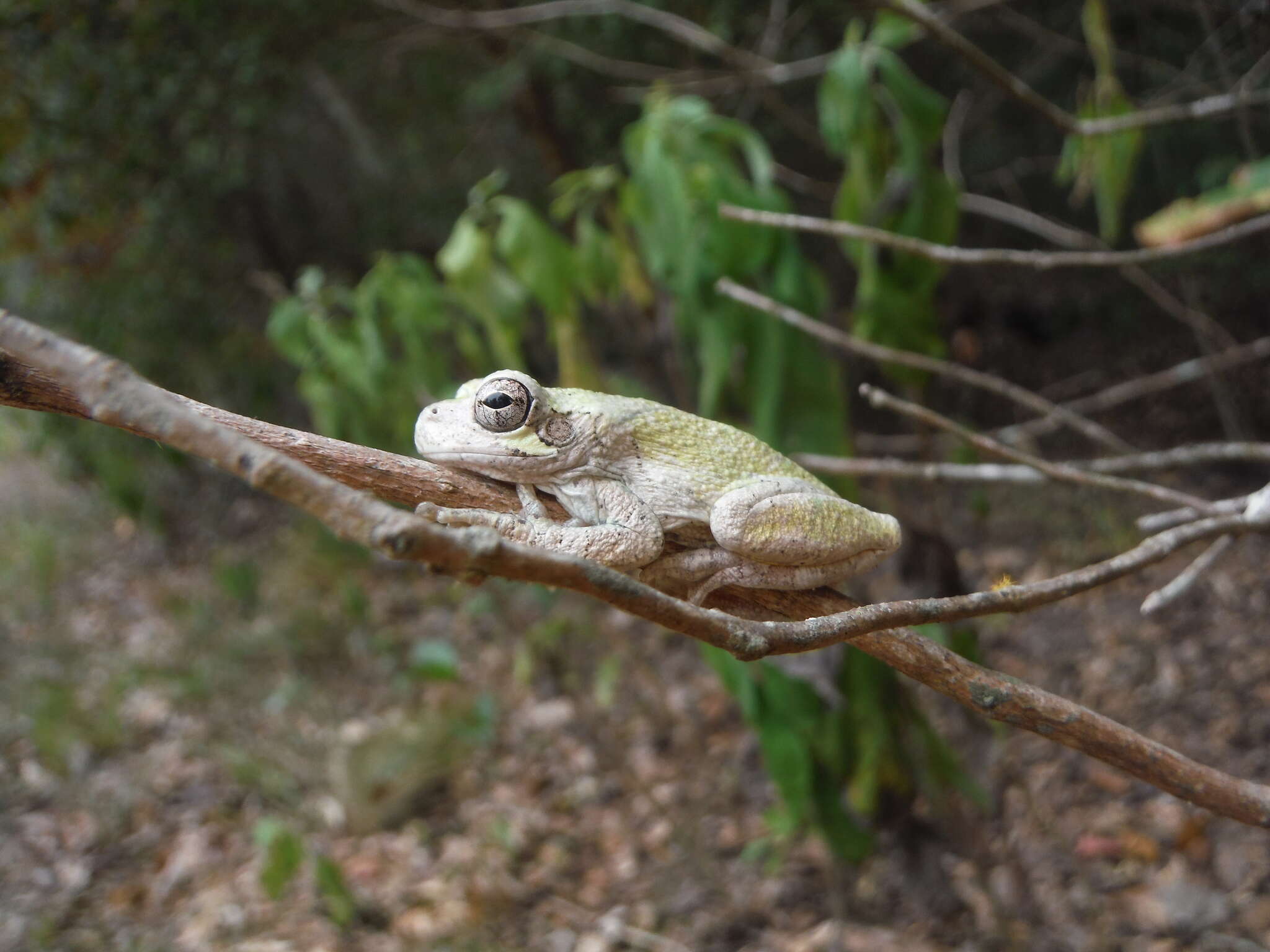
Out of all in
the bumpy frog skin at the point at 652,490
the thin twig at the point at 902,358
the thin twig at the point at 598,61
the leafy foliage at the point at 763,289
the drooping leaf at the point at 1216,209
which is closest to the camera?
the bumpy frog skin at the point at 652,490

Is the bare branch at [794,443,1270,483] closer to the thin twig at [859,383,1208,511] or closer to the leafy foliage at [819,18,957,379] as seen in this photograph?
the thin twig at [859,383,1208,511]

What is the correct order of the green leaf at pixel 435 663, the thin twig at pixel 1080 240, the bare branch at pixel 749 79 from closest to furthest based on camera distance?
the thin twig at pixel 1080 240
the bare branch at pixel 749 79
the green leaf at pixel 435 663

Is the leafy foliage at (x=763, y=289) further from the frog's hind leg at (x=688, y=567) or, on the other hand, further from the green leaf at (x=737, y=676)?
the frog's hind leg at (x=688, y=567)

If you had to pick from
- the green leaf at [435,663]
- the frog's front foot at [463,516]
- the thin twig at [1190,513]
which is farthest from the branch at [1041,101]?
the green leaf at [435,663]

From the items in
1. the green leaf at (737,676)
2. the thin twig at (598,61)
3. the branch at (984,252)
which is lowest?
the green leaf at (737,676)

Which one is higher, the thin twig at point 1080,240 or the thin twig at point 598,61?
the thin twig at point 598,61

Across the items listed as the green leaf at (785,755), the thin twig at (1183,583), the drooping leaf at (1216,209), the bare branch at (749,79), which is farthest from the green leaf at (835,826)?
the drooping leaf at (1216,209)

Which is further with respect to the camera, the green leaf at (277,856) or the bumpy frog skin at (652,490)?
the green leaf at (277,856)

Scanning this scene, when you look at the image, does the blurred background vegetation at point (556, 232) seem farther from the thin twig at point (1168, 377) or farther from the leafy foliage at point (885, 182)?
the thin twig at point (1168, 377)
